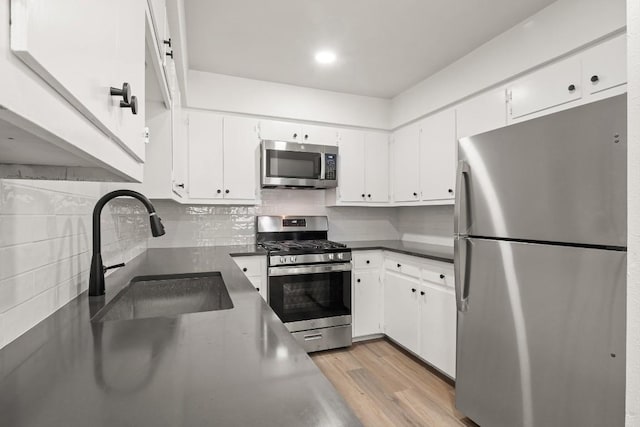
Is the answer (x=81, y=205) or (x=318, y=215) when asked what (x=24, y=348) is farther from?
(x=318, y=215)

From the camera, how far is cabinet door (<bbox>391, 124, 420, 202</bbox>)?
3.12m

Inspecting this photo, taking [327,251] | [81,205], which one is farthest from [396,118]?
[81,205]

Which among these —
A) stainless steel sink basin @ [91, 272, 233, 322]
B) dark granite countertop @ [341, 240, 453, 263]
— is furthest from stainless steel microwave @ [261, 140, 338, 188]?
stainless steel sink basin @ [91, 272, 233, 322]

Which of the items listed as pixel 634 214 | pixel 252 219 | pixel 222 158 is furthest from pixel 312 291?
pixel 634 214

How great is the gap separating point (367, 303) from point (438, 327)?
80 cm

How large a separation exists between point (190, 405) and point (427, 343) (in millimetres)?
2438

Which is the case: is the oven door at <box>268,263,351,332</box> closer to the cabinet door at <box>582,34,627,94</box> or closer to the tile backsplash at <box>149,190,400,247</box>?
the tile backsplash at <box>149,190,400,247</box>

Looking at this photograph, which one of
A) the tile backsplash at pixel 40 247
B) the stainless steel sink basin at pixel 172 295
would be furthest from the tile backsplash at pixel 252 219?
the tile backsplash at pixel 40 247

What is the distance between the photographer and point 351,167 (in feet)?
11.0

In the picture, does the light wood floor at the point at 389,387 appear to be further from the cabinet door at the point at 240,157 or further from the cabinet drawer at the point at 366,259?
the cabinet door at the point at 240,157

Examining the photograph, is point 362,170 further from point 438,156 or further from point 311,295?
point 311,295

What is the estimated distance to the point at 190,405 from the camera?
0.46 m

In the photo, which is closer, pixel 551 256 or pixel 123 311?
pixel 123 311

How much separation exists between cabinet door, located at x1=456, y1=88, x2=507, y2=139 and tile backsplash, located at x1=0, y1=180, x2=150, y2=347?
8.16 ft
